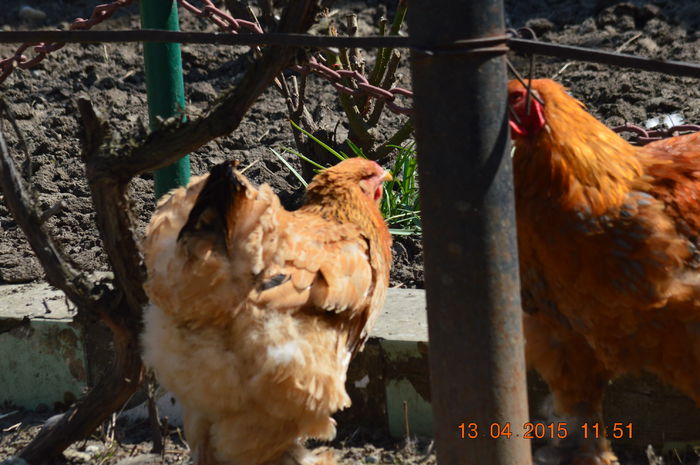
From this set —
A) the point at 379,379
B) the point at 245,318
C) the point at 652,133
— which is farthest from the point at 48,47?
the point at 652,133

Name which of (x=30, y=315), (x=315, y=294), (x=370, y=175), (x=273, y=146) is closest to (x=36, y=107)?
(x=273, y=146)

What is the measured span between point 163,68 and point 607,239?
2.03 metres

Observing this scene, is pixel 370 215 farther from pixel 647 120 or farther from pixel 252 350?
pixel 647 120

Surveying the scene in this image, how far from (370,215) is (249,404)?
1041 millimetres

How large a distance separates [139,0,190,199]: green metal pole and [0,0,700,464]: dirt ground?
1.07 metres

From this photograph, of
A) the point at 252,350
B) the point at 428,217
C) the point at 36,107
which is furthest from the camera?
the point at 36,107

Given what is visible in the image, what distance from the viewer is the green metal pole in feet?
12.0

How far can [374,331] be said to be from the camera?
144 inches

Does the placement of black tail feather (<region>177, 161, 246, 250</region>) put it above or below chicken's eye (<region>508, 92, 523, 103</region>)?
below

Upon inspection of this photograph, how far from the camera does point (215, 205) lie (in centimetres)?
269

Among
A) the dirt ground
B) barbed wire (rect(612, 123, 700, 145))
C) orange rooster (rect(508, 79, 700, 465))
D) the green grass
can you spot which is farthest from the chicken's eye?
the green grass

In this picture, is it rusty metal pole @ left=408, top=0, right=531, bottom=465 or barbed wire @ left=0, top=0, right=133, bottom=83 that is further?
barbed wire @ left=0, top=0, right=133, bottom=83

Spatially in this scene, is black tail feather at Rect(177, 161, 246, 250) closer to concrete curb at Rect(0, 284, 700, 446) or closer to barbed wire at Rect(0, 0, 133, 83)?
concrete curb at Rect(0, 284, 700, 446)

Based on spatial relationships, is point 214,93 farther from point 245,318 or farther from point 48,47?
point 245,318
